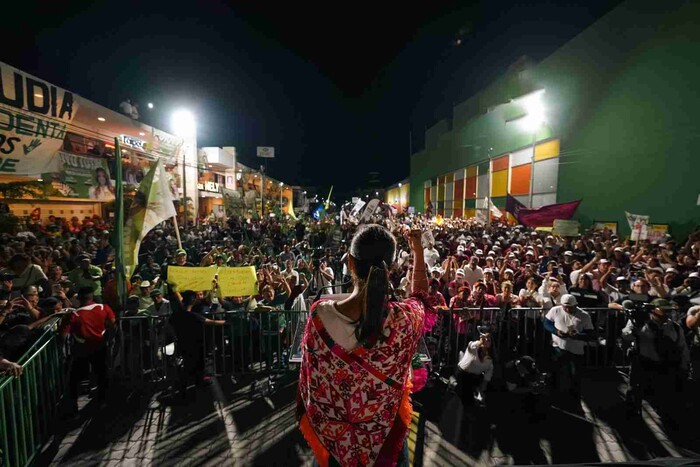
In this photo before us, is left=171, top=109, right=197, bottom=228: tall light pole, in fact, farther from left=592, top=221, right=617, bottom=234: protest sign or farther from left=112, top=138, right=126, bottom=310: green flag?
left=592, top=221, right=617, bottom=234: protest sign

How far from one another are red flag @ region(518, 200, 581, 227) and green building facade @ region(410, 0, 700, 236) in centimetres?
458

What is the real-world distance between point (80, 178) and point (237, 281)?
18871mm

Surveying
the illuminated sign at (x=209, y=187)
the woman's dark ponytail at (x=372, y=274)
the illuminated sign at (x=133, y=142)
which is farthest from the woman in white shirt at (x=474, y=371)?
the illuminated sign at (x=209, y=187)

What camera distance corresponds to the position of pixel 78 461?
3.94 m

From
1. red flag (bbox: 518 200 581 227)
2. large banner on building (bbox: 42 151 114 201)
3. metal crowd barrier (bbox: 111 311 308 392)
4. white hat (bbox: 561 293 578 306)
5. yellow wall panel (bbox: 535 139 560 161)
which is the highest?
yellow wall panel (bbox: 535 139 560 161)

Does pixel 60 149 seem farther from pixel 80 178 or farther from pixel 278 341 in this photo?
pixel 278 341

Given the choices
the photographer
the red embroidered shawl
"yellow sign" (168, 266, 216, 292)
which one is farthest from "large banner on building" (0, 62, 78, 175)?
the photographer

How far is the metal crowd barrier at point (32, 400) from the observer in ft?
11.5

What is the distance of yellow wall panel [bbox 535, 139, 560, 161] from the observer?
2255cm

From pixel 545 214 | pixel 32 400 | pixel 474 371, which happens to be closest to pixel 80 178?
pixel 32 400

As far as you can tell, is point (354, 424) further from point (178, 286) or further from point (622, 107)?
point (622, 107)

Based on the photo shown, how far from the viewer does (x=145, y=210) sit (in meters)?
5.84

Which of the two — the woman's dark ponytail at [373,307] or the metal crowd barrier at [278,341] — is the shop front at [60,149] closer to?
the metal crowd barrier at [278,341]

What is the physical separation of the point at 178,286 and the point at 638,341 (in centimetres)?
715
